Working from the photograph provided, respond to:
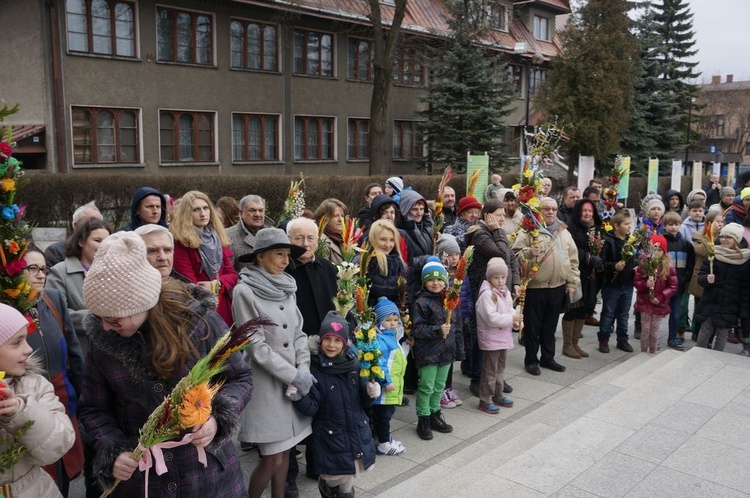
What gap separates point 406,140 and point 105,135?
14308mm

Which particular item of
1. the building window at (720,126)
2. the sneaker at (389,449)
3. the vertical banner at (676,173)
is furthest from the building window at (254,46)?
the building window at (720,126)

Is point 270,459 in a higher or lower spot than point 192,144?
lower

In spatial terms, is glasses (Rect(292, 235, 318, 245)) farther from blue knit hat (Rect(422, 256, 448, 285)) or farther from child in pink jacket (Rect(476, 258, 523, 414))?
child in pink jacket (Rect(476, 258, 523, 414))

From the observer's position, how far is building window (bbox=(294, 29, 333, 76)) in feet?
82.2

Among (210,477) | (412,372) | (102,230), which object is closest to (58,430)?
(210,477)

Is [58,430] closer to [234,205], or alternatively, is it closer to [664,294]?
[234,205]

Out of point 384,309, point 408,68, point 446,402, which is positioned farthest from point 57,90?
point 384,309

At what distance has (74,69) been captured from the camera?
61.8 feet

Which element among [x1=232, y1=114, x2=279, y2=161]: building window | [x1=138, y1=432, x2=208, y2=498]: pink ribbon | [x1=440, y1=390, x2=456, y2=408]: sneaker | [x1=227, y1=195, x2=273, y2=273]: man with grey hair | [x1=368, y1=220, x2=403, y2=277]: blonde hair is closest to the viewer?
[x1=138, y1=432, x2=208, y2=498]: pink ribbon

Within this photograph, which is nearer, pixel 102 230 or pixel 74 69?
pixel 102 230

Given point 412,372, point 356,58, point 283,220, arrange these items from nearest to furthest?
1. point 412,372
2. point 283,220
3. point 356,58

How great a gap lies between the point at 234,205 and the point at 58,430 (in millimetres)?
4738

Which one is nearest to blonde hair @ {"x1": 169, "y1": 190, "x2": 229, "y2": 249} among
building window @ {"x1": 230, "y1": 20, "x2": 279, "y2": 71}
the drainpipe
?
the drainpipe

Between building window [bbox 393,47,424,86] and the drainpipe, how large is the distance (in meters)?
13.7
